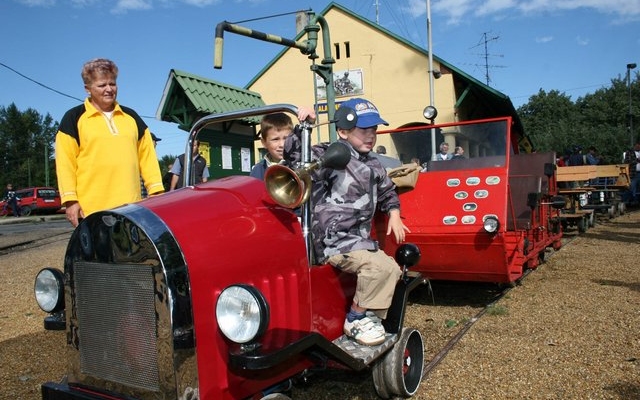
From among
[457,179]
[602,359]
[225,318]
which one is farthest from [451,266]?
[225,318]

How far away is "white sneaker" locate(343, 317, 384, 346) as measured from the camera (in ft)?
8.89

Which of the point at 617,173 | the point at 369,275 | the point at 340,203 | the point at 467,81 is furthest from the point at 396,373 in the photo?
the point at 467,81

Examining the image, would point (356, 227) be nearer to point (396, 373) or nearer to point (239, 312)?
point (396, 373)

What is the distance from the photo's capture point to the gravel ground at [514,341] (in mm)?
3182

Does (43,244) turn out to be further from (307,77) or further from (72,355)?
(307,77)

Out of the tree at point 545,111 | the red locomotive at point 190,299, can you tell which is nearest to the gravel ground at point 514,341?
the red locomotive at point 190,299

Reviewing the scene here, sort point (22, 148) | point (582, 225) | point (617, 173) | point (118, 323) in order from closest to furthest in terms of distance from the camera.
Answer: point (118, 323) → point (582, 225) → point (617, 173) → point (22, 148)

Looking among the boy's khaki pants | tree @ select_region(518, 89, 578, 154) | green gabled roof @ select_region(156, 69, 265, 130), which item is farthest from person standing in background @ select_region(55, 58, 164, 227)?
tree @ select_region(518, 89, 578, 154)

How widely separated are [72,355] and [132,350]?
16.6 inches

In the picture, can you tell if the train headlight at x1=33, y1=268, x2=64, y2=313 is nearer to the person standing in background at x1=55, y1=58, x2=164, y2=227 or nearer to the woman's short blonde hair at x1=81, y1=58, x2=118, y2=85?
the person standing in background at x1=55, y1=58, x2=164, y2=227

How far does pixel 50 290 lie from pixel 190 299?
36.3 inches

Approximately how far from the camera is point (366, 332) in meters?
2.72

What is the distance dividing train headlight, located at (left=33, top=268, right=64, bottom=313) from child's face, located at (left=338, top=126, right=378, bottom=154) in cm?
161

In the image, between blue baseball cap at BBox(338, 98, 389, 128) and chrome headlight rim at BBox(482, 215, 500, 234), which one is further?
chrome headlight rim at BBox(482, 215, 500, 234)
